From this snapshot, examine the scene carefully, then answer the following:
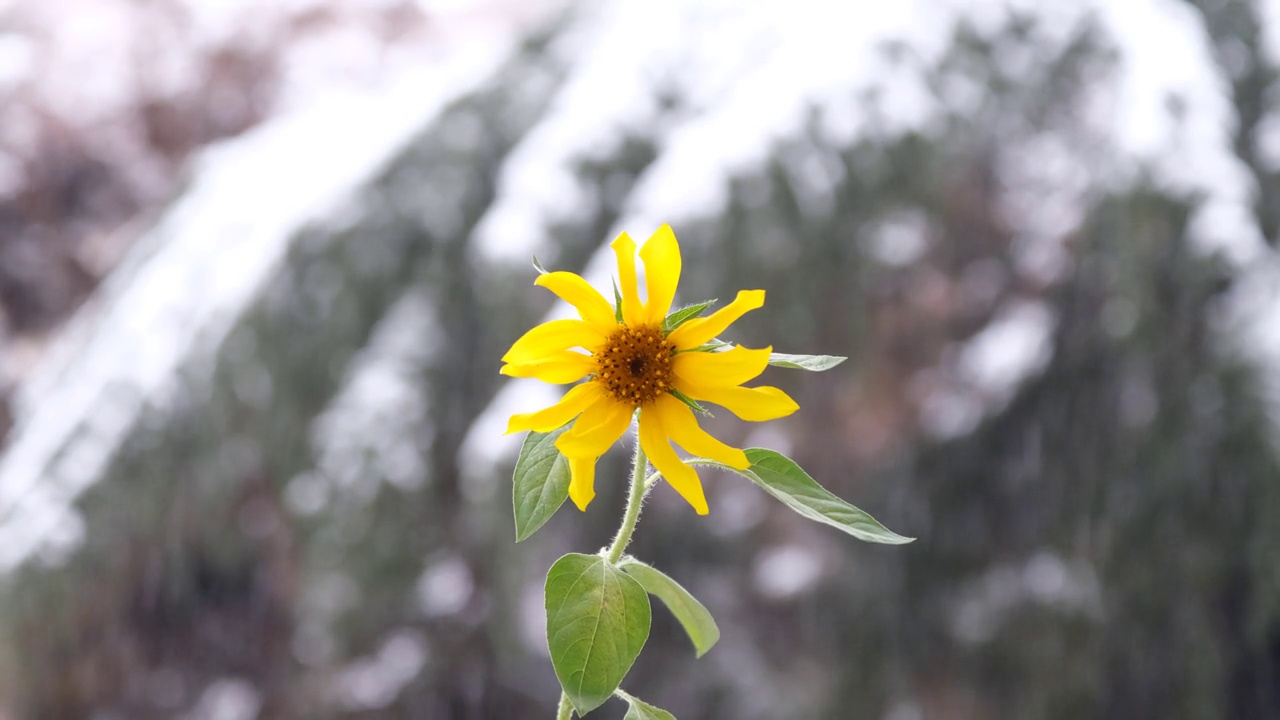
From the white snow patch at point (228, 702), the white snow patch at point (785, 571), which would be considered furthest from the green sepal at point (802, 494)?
the white snow patch at point (228, 702)

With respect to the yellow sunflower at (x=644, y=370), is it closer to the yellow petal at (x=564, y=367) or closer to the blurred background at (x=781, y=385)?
the yellow petal at (x=564, y=367)

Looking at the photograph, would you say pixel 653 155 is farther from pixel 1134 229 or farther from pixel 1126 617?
pixel 1126 617

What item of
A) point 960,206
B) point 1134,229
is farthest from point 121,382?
point 1134,229

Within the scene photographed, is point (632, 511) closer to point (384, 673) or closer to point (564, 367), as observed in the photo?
point (564, 367)

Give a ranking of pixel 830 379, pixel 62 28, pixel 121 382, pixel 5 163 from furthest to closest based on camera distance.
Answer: pixel 62 28
pixel 5 163
pixel 121 382
pixel 830 379

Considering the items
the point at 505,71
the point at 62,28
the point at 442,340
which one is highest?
the point at 62,28

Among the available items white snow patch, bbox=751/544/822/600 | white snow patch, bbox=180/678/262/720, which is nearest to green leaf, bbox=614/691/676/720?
white snow patch, bbox=751/544/822/600

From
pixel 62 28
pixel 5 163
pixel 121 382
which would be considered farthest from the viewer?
pixel 62 28
